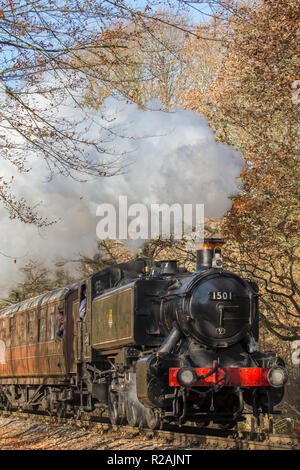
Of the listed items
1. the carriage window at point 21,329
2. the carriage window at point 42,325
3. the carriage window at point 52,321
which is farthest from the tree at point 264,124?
the carriage window at point 21,329

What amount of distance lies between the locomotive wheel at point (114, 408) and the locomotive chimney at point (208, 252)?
10.6 ft

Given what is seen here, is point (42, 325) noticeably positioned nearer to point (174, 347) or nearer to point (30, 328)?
point (30, 328)

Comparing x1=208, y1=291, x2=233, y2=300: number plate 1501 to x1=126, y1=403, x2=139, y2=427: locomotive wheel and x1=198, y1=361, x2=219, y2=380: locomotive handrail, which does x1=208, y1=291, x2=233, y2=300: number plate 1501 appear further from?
x1=126, y1=403, x2=139, y2=427: locomotive wheel

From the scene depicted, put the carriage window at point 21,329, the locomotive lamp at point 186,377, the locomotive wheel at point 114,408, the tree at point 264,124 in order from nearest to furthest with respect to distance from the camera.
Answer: the locomotive lamp at point 186,377 → the locomotive wheel at point 114,408 → the tree at point 264,124 → the carriage window at point 21,329

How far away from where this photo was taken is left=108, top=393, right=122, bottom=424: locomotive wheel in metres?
12.4

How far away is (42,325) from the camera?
17375 millimetres

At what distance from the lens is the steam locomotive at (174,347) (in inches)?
400

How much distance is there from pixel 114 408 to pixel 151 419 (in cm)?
179

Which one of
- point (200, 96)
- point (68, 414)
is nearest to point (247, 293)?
point (68, 414)

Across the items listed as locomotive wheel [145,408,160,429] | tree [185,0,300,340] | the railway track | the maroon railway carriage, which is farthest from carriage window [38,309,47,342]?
locomotive wheel [145,408,160,429]

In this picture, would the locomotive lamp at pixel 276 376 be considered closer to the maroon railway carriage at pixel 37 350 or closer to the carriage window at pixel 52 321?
the maroon railway carriage at pixel 37 350

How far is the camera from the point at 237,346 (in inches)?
428

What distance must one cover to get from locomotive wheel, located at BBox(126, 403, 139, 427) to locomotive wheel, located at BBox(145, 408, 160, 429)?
0.84 feet
